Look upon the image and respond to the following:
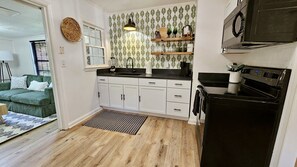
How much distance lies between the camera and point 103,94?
10.0 ft

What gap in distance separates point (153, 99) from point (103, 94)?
1.24 meters

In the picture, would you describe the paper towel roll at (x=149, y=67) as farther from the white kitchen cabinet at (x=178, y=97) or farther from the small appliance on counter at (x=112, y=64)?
the small appliance on counter at (x=112, y=64)

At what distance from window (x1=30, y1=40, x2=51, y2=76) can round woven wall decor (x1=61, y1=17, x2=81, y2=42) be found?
3682 mm

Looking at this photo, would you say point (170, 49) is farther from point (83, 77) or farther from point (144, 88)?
point (83, 77)

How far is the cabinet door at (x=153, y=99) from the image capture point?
8.53 ft

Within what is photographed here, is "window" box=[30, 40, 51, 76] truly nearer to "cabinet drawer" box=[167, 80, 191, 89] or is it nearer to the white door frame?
the white door frame

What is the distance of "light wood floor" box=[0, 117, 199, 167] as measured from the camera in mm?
1579

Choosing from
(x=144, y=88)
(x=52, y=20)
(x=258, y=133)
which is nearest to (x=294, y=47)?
(x=258, y=133)

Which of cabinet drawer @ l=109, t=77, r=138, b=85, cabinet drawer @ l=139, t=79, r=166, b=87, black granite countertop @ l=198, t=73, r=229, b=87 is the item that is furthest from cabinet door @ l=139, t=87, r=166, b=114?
black granite countertop @ l=198, t=73, r=229, b=87

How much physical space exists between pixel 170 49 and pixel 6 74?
6.65 metres

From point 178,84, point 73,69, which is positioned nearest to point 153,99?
point 178,84

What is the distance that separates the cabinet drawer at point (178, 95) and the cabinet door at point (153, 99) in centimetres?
12

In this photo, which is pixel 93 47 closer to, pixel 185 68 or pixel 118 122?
pixel 118 122

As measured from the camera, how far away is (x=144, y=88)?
2684 millimetres
